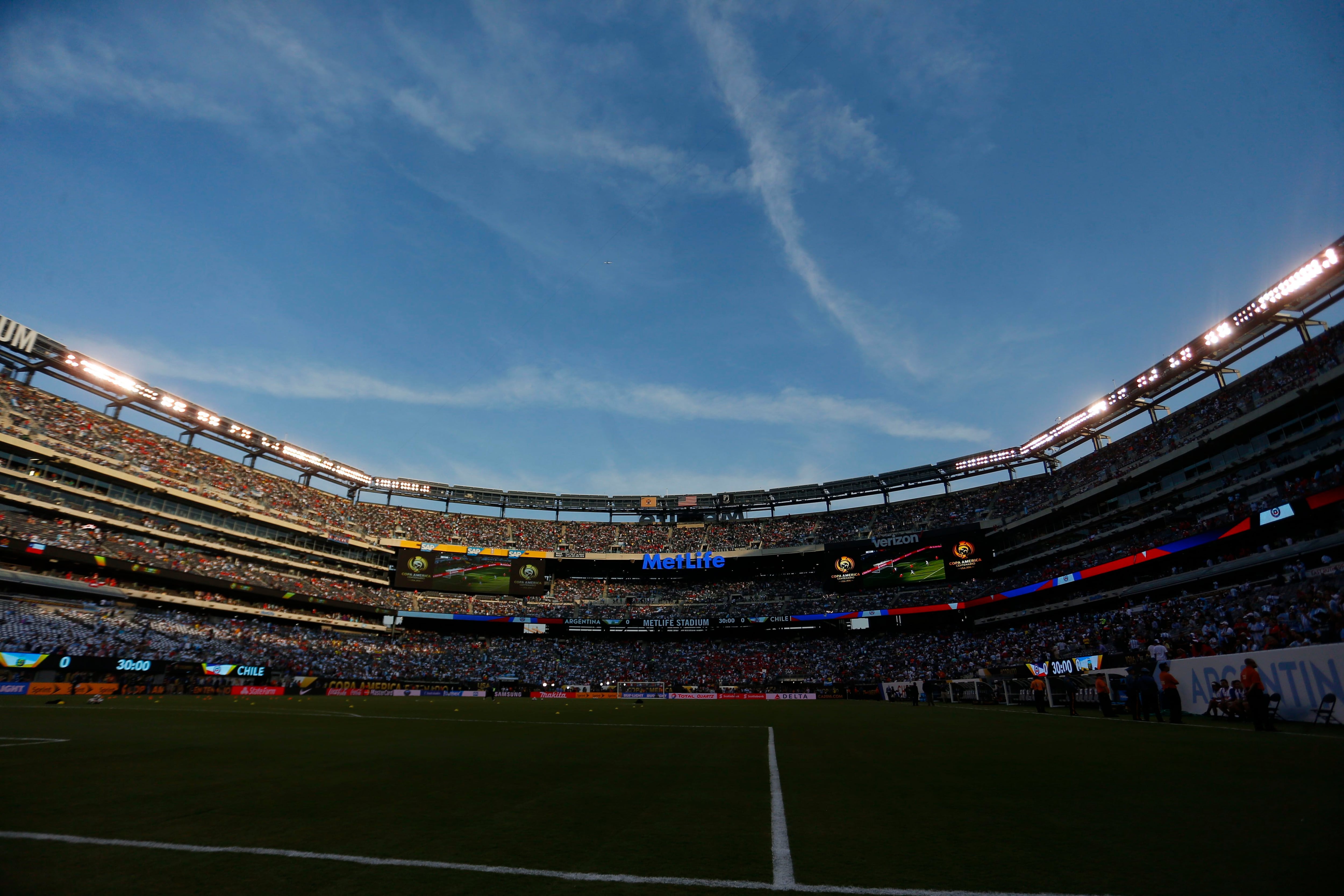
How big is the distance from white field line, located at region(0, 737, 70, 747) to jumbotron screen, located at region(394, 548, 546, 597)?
60.5m

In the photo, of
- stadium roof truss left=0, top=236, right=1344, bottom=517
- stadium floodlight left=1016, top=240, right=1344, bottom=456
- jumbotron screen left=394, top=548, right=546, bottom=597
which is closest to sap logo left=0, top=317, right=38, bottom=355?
stadium roof truss left=0, top=236, right=1344, bottom=517

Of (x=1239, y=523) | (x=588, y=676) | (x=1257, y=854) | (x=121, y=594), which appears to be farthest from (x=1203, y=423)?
(x=121, y=594)

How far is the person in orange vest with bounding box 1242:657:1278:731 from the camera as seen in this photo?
13.2 meters

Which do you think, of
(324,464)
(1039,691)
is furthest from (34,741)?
(324,464)

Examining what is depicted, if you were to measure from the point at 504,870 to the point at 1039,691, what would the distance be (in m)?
27.7

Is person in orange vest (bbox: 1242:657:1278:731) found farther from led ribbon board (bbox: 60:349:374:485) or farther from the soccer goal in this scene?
led ribbon board (bbox: 60:349:374:485)

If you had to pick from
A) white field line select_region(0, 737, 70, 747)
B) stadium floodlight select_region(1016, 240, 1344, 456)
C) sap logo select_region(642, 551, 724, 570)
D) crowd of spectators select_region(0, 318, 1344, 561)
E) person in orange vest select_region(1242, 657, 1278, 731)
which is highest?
stadium floodlight select_region(1016, 240, 1344, 456)

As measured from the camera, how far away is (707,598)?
71625 mm

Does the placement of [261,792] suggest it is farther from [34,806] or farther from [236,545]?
[236,545]

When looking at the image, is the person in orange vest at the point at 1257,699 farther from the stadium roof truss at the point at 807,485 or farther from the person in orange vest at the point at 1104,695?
the stadium roof truss at the point at 807,485

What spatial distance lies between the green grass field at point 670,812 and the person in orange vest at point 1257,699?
35.7 inches

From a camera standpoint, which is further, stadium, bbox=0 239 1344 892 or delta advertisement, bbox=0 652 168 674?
delta advertisement, bbox=0 652 168 674

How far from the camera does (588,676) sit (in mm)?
61156

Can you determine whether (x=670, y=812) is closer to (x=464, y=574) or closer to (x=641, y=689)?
(x=641, y=689)
